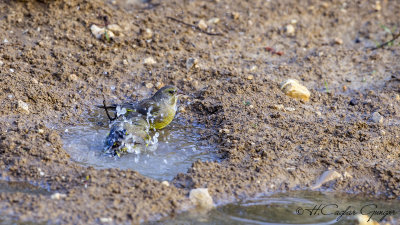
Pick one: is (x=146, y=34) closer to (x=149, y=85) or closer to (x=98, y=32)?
(x=98, y=32)

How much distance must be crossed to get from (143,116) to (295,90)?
2298mm

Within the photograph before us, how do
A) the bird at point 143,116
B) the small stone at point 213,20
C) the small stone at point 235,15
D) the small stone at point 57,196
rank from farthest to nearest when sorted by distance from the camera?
the small stone at point 235,15 → the small stone at point 213,20 → the bird at point 143,116 → the small stone at point 57,196

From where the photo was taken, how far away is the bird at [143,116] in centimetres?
653

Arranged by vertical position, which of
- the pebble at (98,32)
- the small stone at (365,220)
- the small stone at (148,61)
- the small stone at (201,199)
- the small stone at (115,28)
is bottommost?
the small stone at (201,199)

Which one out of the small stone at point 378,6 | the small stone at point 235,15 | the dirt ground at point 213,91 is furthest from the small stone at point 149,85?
the small stone at point 378,6

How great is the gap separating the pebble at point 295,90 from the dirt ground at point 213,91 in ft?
0.36

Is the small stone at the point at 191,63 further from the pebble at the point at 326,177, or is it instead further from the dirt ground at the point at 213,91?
the pebble at the point at 326,177

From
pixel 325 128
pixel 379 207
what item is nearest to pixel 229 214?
pixel 379 207

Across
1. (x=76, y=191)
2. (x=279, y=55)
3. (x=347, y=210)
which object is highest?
(x=279, y=55)

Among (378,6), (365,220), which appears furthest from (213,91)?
(378,6)

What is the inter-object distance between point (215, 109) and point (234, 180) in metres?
1.81

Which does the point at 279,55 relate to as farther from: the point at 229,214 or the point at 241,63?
the point at 229,214

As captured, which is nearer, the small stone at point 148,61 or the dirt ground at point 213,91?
the dirt ground at point 213,91

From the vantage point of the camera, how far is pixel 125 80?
8.02m
